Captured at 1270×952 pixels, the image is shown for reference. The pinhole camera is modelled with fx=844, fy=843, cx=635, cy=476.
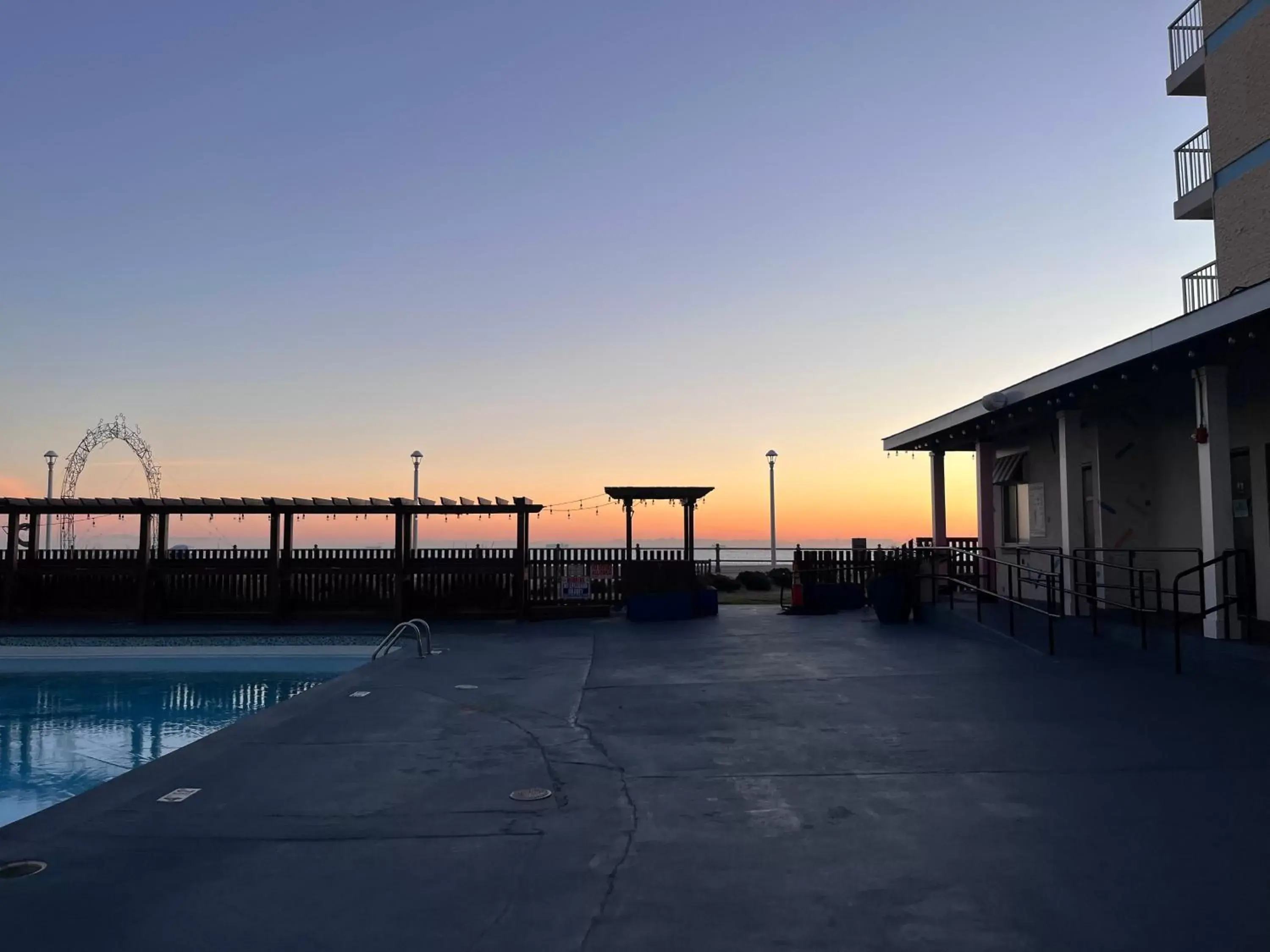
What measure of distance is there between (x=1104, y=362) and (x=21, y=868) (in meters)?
11.2

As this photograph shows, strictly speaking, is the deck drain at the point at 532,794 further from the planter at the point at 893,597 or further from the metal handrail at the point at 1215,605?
the planter at the point at 893,597

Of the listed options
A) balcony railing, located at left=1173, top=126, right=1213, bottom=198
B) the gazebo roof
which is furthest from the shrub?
balcony railing, located at left=1173, top=126, right=1213, bottom=198

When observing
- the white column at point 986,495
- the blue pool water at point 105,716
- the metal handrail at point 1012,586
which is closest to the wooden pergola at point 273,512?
the blue pool water at point 105,716

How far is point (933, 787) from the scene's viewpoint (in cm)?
533

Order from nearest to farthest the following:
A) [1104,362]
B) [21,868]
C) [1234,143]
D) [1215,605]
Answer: [21,868] < [1215,605] < [1104,362] < [1234,143]

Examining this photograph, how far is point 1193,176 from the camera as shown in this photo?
1691 cm

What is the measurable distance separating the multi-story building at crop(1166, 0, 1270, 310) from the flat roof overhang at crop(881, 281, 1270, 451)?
16.1 ft

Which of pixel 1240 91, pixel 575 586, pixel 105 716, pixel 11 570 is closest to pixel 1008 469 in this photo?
pixel 1240 91

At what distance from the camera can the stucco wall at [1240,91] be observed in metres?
14.4

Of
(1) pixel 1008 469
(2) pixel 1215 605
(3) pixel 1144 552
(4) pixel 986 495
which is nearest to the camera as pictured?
(2) pixel 1215 605

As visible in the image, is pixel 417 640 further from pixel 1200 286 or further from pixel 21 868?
pixel 1200 286

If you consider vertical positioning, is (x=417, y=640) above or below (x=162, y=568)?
below

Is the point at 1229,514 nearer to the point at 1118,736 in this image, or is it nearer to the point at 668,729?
the point at 1118,736

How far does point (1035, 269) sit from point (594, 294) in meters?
10.3
